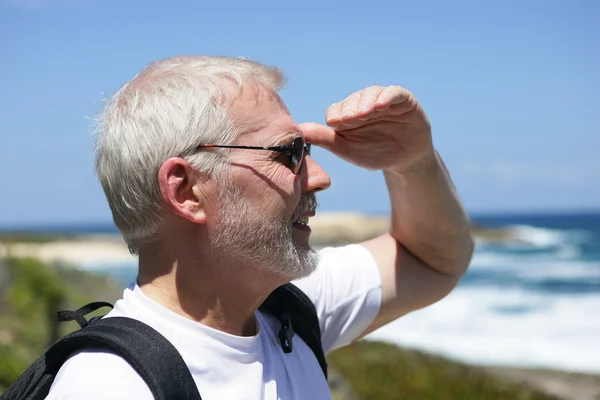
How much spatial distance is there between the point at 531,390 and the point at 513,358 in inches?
146

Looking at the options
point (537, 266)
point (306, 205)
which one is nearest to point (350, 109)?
point (306, 205)

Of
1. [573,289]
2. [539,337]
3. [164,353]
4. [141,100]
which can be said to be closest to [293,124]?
[141,100]

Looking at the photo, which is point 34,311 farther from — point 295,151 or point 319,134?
point 295,151

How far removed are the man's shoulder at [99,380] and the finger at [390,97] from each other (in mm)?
1007

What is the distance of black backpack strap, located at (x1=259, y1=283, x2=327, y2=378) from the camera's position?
2092mm

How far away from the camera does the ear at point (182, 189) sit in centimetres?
183

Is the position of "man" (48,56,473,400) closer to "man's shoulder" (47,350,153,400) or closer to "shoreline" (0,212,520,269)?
"man's shoulder" (47,350,153,400)

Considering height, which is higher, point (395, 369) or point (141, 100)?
point (141, 100)

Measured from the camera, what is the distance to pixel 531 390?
1059 centimetres

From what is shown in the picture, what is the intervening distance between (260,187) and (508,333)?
622 inches

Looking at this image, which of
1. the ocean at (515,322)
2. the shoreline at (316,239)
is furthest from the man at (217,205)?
the shoreline at (316,239)

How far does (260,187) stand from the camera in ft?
6.30

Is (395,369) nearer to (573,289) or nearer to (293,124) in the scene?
(293,124)

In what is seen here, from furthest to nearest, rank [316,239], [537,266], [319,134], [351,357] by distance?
[316,239]
[537,266]
[351,357]
[319,134]
